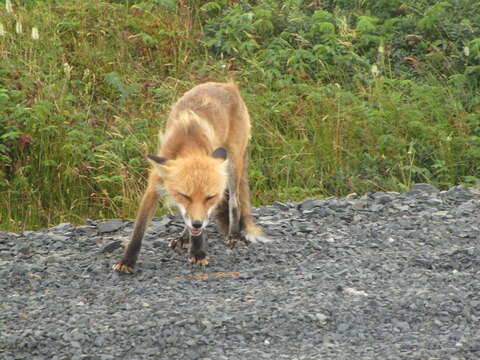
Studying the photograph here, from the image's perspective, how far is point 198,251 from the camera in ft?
19.4

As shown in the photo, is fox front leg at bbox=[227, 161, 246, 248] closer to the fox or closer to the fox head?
the fox

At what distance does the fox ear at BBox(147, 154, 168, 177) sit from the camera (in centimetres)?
547

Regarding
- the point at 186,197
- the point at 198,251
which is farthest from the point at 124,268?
the point at 186,197

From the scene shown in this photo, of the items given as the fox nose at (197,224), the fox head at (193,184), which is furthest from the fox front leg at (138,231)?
the fox nose at (197,224)

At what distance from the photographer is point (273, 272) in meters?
5.80

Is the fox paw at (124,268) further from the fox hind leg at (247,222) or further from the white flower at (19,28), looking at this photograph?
the white flower at (19,28)

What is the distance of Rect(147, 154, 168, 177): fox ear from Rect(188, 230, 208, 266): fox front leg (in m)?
0.61

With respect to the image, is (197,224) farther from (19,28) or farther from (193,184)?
(19,28)

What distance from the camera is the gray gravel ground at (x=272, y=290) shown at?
14.7ft

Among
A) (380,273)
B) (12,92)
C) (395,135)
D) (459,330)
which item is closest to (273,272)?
(380,273)

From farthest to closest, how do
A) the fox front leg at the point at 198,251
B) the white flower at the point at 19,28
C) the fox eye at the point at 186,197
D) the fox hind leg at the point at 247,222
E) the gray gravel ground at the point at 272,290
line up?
the white flower at the point at 19,28, the fox hind leg at the point at 247,222, the fox front leg at the point at 198,251, the fox eye at the point at 186,197, the gray gravel ground at the point at 272,290

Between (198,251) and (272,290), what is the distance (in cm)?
82

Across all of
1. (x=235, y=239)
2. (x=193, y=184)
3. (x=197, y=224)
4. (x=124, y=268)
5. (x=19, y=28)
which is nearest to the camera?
(x=197, y=224)

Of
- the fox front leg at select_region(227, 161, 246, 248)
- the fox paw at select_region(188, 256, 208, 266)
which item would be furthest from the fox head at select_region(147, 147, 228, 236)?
the fox front leg at select_region(227, 161, 246, 248)
